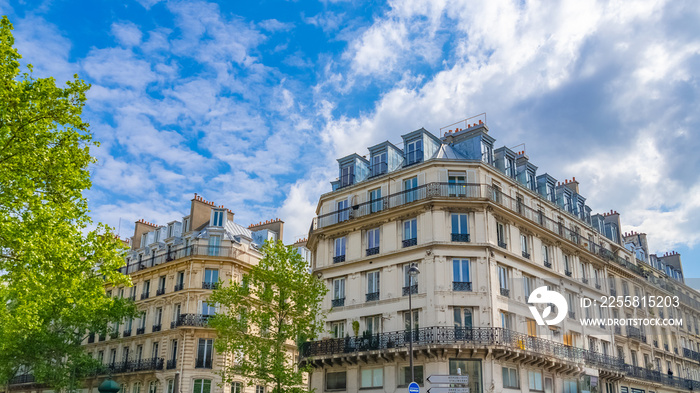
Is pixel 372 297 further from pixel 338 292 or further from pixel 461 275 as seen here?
pixel 461 275

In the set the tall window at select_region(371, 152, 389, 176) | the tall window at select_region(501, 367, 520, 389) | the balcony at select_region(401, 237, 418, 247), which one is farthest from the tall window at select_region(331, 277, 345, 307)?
the tall window at select_region(501, 367, 520, 389)

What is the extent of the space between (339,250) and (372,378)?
723cm

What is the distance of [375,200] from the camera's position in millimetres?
32219

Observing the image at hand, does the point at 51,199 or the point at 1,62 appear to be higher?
the point at 1,62

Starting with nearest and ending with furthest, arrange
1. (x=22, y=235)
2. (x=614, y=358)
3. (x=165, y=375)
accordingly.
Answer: (x=22, y=235) → (x=614, y=358) → (x=165, y=375)

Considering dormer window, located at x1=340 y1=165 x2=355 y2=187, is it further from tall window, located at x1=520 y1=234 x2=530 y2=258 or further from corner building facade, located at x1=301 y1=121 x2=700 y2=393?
tall window, located at x1=520 y1=234 x2=530 y2=258

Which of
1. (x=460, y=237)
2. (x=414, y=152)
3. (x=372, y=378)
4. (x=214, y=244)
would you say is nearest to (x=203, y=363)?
(x=214, y=244)

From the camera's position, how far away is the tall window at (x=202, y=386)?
124 feet

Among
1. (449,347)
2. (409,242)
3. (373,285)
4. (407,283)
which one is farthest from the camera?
(373,285)

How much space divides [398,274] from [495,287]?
15.1 feet

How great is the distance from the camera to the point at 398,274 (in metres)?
30.4

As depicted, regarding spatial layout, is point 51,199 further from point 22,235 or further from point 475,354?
point 475,354

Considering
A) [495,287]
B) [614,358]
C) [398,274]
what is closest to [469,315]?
[495,287]

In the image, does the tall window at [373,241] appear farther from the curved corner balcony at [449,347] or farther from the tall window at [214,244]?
the tall window at [214,244]
